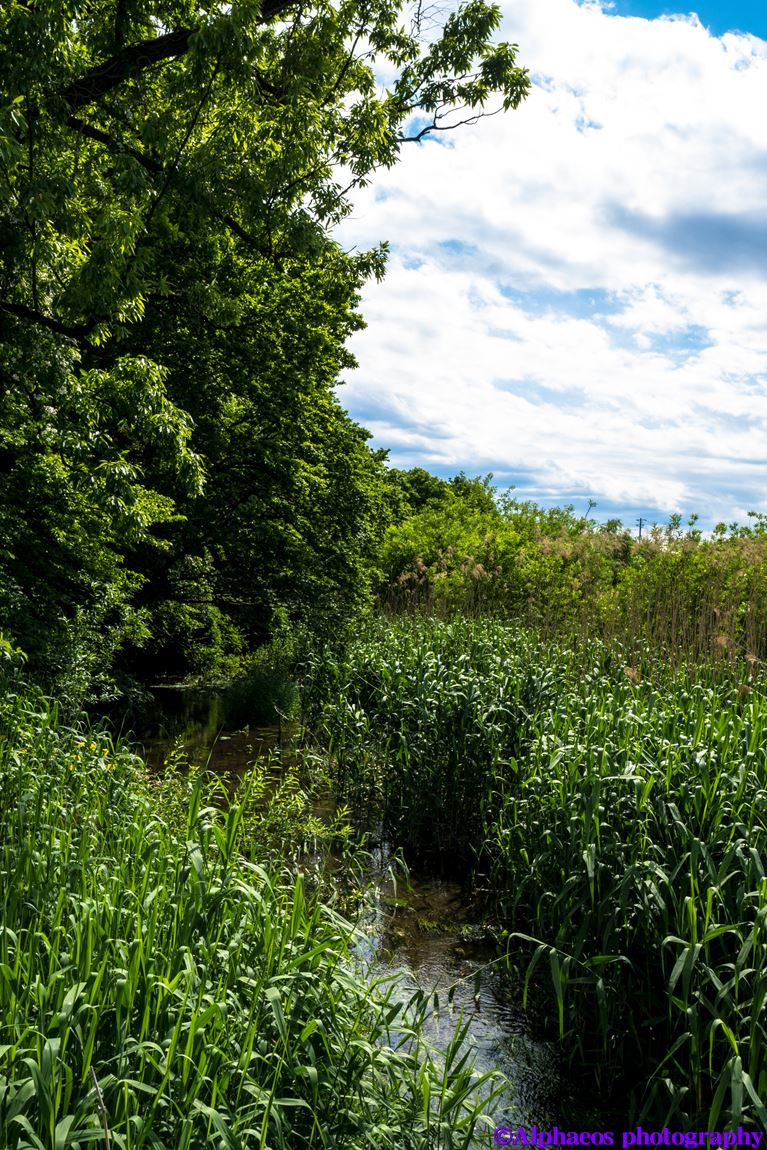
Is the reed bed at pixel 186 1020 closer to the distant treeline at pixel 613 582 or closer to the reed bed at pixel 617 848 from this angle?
the reed bed at pixel 617 848

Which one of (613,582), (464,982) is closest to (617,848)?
(464,982)

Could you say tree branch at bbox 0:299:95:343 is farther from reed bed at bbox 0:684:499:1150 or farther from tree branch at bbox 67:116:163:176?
reed bed at bbox 0:684:499:1150

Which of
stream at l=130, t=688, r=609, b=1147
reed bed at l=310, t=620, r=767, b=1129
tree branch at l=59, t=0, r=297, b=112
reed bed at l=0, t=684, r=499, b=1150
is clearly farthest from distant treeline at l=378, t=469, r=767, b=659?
tree branch at l=59, t=0, r=297, b=112

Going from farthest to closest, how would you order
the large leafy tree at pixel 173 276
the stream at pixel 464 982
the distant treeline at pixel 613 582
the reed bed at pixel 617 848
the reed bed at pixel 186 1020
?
the distant treeline at pixel 613 582 → the large leafy tree at pixel 173 276 → the stream at pixel 464 982 → the reed bed at pixel 617 848 → the reed bed at pixel 186 1020

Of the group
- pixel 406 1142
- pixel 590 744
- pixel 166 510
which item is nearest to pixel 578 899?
pixel 590 744

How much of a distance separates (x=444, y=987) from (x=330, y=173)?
8.34 m

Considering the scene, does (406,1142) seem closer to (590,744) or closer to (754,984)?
(754,984)

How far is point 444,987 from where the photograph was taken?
173 inches

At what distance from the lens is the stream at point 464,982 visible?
3449 mm

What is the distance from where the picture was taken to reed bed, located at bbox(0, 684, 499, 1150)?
2.12m

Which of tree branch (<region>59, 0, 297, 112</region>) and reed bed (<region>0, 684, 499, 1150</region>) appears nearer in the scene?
reed bed (<region>0, 684, 499, 1150</region>)

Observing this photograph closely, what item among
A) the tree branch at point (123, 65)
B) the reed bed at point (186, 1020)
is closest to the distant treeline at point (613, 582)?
the reed bed at point (186, 1020)

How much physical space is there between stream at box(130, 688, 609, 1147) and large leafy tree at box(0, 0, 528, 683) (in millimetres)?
3735

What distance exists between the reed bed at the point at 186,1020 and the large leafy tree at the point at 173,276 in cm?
434
